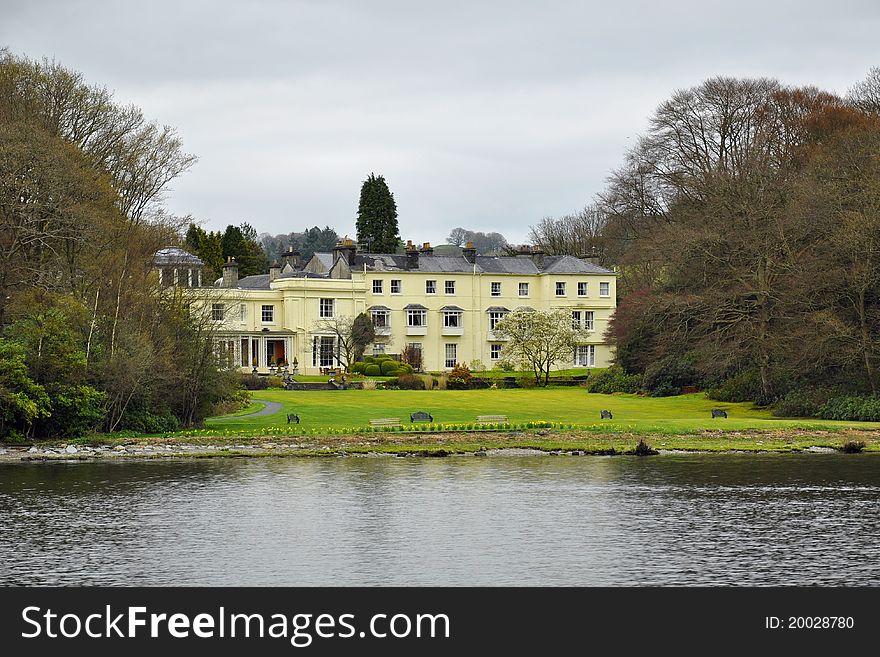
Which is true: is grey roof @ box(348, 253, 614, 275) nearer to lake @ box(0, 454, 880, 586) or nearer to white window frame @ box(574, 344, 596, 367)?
white window frame @ box(574, 344, 596, 367)

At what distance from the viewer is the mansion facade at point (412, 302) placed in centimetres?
8338

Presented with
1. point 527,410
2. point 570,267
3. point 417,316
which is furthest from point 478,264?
point 527,410

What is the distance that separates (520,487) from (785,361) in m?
24.9

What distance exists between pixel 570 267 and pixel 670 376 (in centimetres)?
2847

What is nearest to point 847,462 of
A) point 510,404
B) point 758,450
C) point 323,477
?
point 758,450

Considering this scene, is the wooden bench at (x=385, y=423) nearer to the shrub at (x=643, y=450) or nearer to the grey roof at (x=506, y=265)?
the shrub at (x=643, y=450)

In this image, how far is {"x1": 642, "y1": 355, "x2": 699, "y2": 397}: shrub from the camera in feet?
206

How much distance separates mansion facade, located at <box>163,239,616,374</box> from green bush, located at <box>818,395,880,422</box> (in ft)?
121

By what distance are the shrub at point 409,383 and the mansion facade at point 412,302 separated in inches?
527

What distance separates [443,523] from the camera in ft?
79.5

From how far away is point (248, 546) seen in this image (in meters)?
22.2

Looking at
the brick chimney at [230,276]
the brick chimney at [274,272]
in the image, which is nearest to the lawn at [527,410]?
the brick chimney at [274,272]
